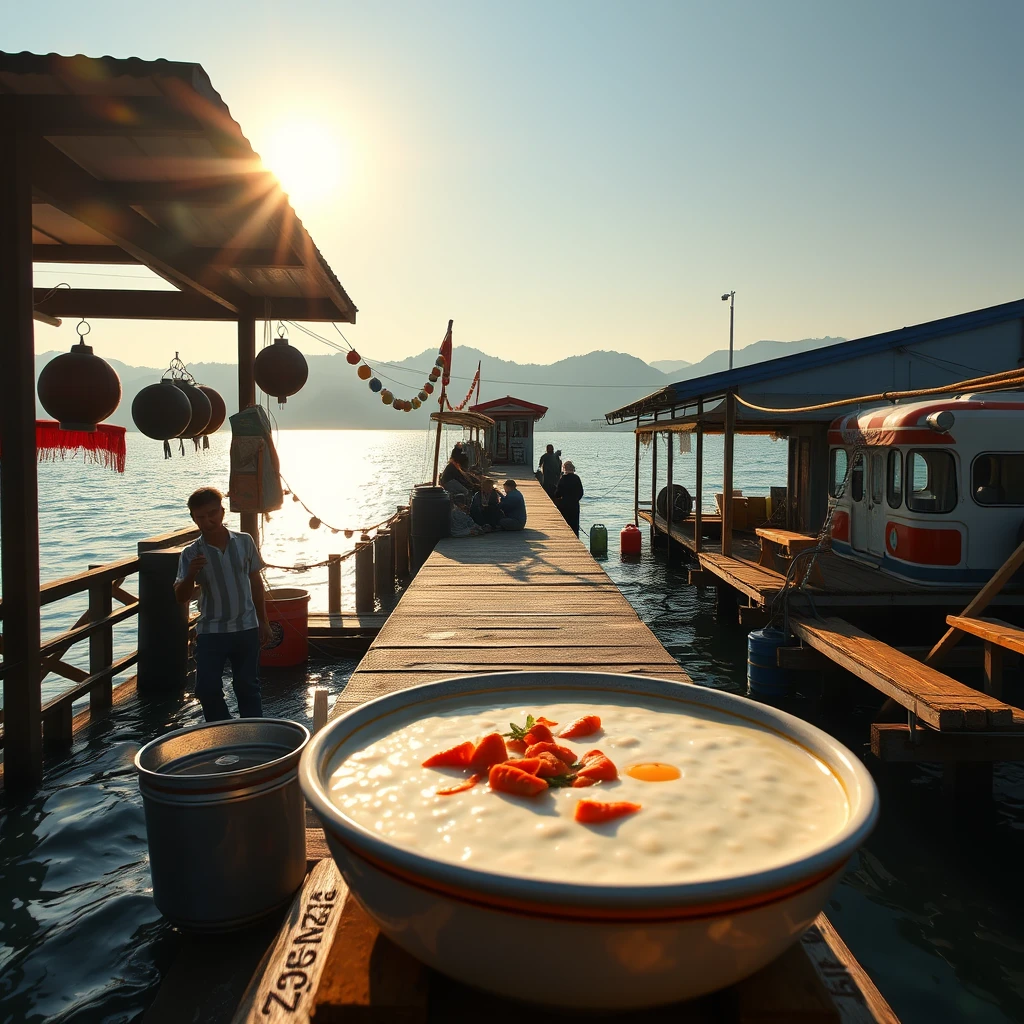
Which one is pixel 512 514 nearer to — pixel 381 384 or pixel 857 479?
pixel 381 384

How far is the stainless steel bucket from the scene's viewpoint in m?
3.13

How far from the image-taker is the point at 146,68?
4.45 meters

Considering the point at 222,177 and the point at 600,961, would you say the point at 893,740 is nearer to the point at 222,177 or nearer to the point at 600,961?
the point at 600,961

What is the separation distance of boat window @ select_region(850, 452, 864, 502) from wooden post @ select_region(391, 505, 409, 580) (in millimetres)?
8310

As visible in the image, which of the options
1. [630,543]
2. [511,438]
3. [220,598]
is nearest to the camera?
[220,598]

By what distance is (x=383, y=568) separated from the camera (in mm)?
13461

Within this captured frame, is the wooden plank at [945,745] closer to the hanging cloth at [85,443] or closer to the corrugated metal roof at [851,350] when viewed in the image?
the hanging cloth at [85,443]

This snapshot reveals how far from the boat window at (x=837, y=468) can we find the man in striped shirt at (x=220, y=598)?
10699mm

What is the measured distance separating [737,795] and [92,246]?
28.4ft

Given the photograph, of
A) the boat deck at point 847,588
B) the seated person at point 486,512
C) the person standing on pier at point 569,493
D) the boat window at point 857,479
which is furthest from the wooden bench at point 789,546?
the person standing on pier at point 569,493

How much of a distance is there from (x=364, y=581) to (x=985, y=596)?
7.90 m

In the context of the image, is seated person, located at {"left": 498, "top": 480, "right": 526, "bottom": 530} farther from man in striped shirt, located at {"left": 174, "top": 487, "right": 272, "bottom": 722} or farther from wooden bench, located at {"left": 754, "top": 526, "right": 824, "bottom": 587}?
man in striped shirt, located at {"left": 174, "top": 487, "right": 272, "bottom": 722}

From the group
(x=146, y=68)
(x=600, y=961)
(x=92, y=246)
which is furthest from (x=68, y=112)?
(x=600, y=961)

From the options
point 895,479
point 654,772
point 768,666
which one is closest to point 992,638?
point 768,666
